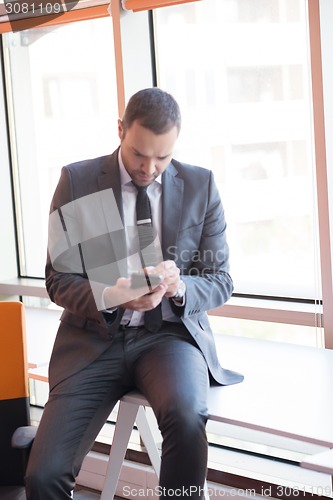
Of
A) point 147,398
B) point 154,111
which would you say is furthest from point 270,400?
point 154,111

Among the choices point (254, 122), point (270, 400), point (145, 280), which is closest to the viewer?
point (145, 280)

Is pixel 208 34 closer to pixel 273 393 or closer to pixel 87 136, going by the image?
pixel 87 136

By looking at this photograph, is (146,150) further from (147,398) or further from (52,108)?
(52,108)

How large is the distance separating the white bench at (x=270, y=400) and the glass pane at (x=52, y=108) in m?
1.36

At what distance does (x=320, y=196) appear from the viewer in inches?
104

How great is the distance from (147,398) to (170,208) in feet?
2.01

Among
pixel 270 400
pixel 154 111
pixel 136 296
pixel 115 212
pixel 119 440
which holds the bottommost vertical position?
pixel 119 440

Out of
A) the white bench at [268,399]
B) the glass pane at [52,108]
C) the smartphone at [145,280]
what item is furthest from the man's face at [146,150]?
the glass pane at [52,108]

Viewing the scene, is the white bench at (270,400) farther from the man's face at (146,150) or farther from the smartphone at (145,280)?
the man's face at (146,150)

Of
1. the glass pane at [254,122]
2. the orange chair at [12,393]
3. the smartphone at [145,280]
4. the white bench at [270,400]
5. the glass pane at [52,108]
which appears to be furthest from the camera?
the glass pane at [52,108]

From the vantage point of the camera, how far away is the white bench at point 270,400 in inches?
77.1

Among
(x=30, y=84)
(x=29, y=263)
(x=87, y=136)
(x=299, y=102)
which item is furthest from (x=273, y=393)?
(x=30, y=84)

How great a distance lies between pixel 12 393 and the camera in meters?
2.33

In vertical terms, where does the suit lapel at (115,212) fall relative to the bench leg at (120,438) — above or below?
above
